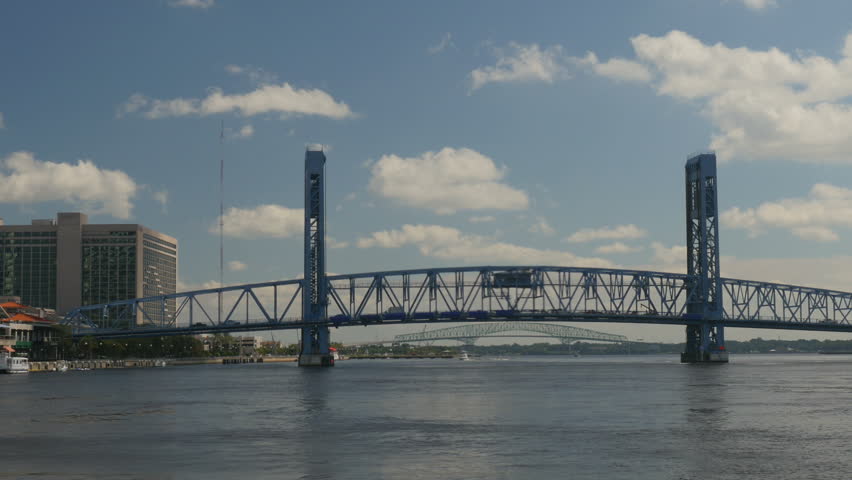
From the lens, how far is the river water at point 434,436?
112 ft

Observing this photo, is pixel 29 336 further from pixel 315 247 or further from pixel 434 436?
pixel 434 436

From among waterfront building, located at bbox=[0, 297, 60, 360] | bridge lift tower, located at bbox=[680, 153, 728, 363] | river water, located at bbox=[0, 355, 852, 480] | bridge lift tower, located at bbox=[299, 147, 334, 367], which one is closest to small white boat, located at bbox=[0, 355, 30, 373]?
waterfront building, located at bbox=[0, 297, 60, 360]

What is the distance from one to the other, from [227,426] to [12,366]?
359ft

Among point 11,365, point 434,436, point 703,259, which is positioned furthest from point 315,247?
point 434,436

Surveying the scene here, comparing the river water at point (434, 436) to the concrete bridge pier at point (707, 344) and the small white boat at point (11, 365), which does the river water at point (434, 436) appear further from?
the concrete bridge pier at point (707, 344)

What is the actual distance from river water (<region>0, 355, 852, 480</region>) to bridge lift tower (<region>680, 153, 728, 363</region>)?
93.6 metres

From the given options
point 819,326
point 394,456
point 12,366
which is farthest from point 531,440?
point 819,326

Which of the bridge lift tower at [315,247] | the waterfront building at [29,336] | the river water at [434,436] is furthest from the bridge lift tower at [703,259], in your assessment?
the waterfront building at [29,336]

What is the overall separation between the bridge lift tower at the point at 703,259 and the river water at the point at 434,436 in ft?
307

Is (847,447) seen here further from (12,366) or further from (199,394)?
(12,366)

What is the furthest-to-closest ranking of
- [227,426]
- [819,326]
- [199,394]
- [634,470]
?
[819,326]
[199,394]
[227,426]
[634,470]

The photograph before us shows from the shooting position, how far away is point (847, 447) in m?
39.8

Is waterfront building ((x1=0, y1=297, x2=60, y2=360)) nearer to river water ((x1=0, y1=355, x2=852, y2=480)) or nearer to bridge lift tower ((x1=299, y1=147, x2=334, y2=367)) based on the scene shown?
bridge lift tower ((x1=299, y1=147, x2=334, y2=367))

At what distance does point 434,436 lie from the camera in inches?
1766
